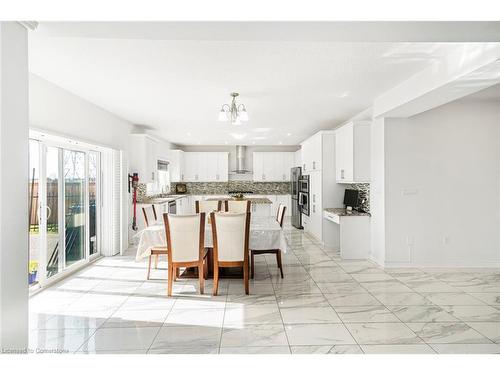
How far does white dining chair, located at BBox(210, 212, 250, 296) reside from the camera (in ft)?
11.8

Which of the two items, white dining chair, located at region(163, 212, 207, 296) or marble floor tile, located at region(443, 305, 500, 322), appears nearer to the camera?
marble floor tile, located at region(443, 305, 500, 322)

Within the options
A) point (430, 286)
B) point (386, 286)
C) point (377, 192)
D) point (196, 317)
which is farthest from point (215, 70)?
point (430, 286)

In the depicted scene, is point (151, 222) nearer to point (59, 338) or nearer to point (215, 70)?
point (59, 338)

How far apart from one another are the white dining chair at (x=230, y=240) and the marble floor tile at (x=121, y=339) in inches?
40.5

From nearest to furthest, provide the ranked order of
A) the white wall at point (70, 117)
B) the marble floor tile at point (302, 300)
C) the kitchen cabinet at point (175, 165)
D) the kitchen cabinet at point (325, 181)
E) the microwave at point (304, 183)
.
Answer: the marble floor tile at point (302, 300), the white wall at point (70, 117), the kitchen cabinet at point (325, 181), the microwave at point (304, 183), the kitchen cabinet at point (175, 165)

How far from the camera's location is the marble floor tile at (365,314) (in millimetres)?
2939

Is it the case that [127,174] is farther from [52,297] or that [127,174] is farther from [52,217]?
[52,297]

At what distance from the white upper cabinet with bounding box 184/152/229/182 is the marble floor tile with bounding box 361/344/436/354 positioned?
8.02 meters

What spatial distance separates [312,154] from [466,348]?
495 centimetres

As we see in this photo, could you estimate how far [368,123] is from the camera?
521 cm

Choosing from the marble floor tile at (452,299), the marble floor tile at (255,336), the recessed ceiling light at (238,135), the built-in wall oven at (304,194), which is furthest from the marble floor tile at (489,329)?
the recessed ceiling light at (238,135)

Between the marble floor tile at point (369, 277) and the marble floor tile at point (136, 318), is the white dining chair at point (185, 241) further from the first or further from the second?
the marble floor tile at point (369, 277)

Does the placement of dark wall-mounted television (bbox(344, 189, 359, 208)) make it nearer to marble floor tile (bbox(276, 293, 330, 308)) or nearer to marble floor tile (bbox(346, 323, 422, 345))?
marble floor tile (bbox(276, 293, 330, 308))

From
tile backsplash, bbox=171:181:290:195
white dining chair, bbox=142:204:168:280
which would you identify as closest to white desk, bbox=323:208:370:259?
white dining chair, bbox=142:204:168:280
